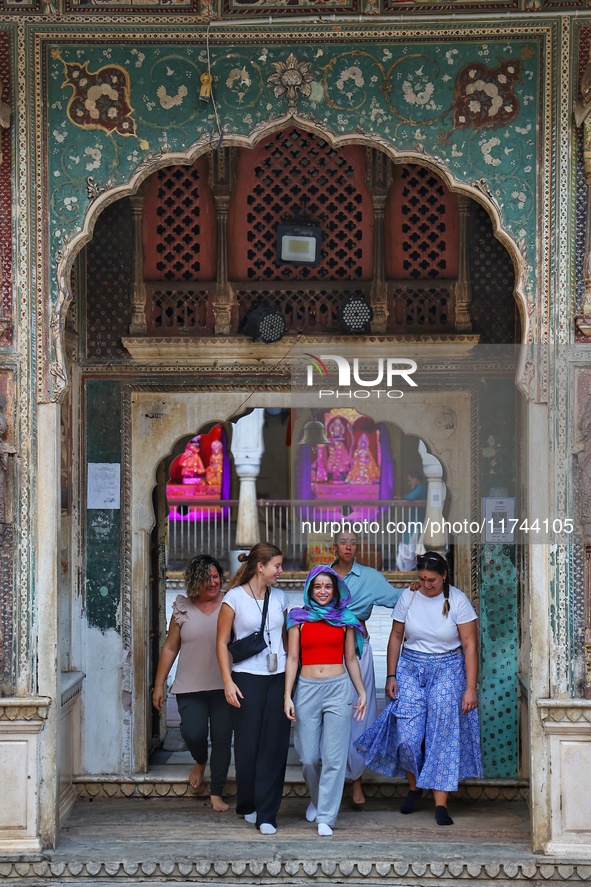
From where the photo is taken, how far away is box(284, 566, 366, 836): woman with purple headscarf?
5785 mm

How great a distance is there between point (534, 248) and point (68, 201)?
2279mm

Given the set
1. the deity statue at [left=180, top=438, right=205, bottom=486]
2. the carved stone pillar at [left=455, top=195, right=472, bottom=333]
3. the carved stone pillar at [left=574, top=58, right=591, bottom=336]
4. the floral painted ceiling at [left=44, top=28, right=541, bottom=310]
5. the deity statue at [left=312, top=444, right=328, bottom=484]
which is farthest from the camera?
the deity statue at [left=180, top=438, right=205, bottom=486]

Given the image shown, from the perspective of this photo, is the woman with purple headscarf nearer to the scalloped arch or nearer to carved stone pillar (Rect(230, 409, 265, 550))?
the scalloped arch

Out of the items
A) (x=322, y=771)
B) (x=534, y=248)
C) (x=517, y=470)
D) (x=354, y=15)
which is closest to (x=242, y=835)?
(x=322, y=771)

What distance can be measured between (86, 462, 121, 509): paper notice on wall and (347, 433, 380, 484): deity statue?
11043mm

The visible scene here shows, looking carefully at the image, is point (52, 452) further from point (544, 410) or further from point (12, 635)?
point (544, 410)

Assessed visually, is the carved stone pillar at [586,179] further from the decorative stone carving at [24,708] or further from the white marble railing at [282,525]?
the white marble railing at [282,525]

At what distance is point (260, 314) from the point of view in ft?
21.7

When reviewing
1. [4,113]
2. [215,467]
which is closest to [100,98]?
[4,113]

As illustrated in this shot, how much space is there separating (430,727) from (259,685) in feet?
3.07

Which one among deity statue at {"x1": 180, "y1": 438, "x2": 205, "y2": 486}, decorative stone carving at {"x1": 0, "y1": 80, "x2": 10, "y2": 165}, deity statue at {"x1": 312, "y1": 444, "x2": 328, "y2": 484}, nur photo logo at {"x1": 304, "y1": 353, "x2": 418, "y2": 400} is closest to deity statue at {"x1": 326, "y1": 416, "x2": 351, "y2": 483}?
deity statue at {"x1": 312, "y1": 444, "x2": 328, "y2": 484}

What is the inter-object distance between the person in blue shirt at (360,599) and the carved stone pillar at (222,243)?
4.87 feet

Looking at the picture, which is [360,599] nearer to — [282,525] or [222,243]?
[222,243]

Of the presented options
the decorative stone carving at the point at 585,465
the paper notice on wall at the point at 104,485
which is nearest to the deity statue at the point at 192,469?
the paper notice on wall at the point at 104,485
